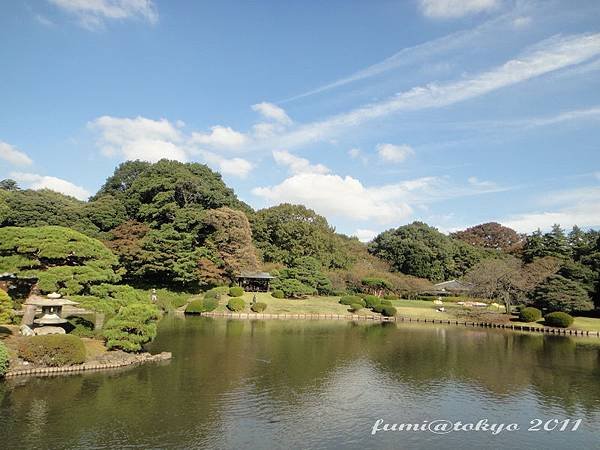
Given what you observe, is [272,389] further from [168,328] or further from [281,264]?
[281,264]

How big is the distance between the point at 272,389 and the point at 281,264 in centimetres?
3673

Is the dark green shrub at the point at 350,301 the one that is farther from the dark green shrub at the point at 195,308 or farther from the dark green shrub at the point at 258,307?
the dark green shrub at the point at 195,308

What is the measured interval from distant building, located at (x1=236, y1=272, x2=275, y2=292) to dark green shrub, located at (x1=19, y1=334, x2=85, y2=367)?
96.3 feet

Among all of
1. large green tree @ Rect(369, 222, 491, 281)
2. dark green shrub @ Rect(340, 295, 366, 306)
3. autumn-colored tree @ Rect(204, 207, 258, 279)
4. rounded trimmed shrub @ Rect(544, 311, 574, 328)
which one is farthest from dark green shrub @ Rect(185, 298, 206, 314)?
large green tree @ Rect(369, 222, 491, 281)

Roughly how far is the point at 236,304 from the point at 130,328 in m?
20.3

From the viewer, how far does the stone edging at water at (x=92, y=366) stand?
16.0 meters

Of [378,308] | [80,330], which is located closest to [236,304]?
[378,308]

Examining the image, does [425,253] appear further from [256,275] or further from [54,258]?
[54,258]

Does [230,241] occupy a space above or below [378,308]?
above

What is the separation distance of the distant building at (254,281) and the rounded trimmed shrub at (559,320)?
81.9 ft

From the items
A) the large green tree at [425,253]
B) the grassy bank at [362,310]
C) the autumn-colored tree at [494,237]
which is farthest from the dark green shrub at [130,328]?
the autumn-colored tree at [494,237]

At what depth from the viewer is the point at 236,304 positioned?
129 ft

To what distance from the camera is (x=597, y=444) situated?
11.9 meters

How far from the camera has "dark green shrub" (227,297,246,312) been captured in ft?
129
